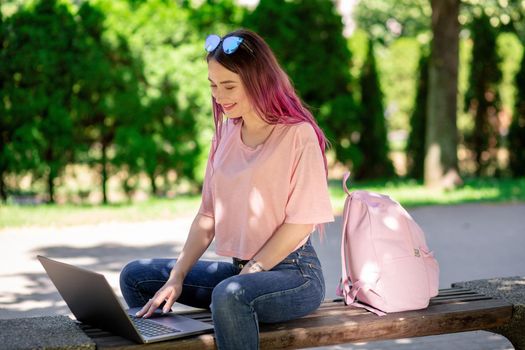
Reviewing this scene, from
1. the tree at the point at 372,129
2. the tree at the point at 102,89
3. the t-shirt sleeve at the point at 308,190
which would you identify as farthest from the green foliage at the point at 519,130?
the t-shirt sleeve at the point at 308,190

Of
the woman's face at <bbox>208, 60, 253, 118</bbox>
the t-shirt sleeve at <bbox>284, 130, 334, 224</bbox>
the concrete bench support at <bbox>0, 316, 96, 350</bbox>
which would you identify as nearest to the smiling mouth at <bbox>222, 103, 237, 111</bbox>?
the woman's face at <bbox>208, 60, 253, 118</bbox>

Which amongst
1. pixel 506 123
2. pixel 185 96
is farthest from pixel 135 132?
pixel 506 123

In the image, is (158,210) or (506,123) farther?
(506,123)

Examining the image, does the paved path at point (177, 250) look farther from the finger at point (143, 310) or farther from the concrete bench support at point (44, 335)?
the concrete bench support at point (44, 335)

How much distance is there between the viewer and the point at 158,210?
10469 millimetres

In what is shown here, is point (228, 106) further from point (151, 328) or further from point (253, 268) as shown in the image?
point (151, 328)

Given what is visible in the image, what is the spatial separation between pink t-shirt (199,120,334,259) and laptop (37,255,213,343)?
0.42 meters

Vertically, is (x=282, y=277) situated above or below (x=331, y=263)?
above

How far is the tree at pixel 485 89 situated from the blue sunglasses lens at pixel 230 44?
42.5ft

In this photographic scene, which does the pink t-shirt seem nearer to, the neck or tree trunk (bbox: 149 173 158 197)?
the neck

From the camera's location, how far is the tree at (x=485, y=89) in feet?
51.7

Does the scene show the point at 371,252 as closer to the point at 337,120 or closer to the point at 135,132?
the point at 135,132

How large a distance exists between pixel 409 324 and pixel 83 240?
5585 mm

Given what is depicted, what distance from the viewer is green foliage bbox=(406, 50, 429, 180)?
15.5m
